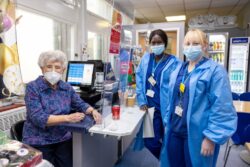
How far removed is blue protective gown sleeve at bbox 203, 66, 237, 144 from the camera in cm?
133

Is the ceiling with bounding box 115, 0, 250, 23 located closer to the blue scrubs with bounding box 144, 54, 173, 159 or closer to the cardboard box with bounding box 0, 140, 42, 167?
the blue scrubs with bounding box 144, 54, 173, 159

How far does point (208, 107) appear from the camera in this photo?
55.9 inches

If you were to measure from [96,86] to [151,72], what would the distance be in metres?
0.60

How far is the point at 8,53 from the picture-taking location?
1.91 m

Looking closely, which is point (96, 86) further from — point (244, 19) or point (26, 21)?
point (244, 19)

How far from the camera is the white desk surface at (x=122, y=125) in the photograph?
1463mm

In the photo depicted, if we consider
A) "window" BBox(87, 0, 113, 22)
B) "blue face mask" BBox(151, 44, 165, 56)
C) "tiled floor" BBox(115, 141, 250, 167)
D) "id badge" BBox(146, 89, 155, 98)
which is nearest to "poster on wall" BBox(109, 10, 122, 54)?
"blue face mask" BBox(151, 44, 165, 56)

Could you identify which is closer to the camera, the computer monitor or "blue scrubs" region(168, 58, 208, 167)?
"blue scrubs" region(168, 58, 208, 167)

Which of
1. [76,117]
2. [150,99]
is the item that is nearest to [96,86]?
[150,99]

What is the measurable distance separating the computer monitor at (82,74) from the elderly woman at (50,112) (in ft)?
1.62

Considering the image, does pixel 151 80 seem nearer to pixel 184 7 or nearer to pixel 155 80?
pixel 155 80

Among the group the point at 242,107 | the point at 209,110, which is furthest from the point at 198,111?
the point at 242,107

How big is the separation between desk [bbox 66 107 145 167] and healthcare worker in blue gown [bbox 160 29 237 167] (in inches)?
12.9

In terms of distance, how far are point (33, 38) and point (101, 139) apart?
159cm
